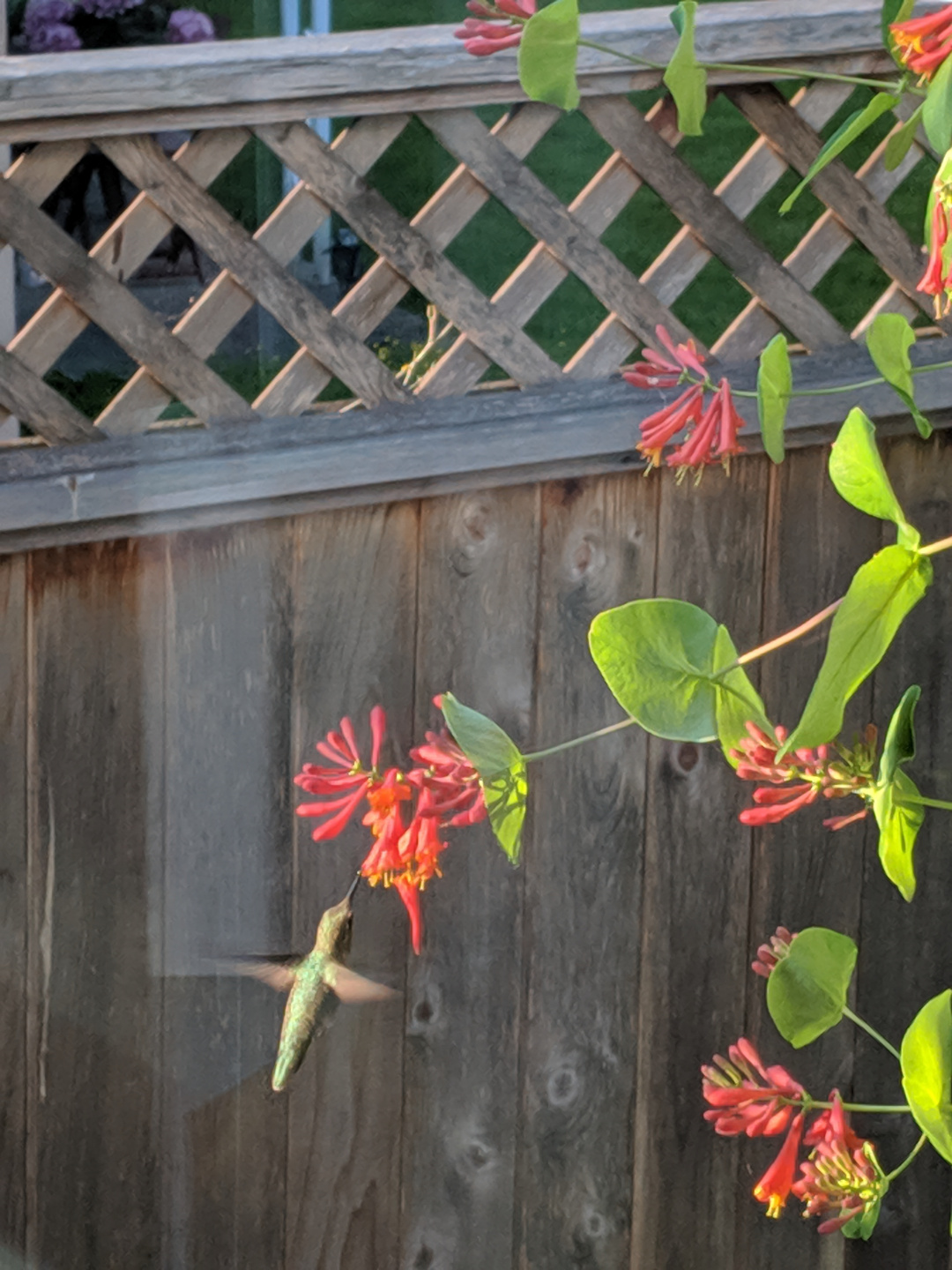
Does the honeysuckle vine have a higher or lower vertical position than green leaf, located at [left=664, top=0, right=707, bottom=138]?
lower

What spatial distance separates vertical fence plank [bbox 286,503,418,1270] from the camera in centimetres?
106

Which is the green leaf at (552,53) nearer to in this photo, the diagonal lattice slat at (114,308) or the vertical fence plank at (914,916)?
the diagonal lattice slat at (114,308)

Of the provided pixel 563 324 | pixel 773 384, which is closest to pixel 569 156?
pixel 563 324

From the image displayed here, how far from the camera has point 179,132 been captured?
100 centimetres

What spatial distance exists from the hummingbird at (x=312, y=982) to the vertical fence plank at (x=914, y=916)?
1.52 feet

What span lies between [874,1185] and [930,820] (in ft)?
2.47

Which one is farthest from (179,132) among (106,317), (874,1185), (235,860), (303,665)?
(874,1185)

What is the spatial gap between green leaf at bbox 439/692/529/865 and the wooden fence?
0.47 metres

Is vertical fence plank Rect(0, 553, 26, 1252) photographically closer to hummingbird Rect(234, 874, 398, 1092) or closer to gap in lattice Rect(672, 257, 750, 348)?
hummingbird Rect(234, 874, 398, 1092)

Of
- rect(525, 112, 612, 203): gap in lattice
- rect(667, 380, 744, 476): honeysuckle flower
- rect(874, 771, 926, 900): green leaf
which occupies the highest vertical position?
rect(525, 112, 612, 203): gap in lattice

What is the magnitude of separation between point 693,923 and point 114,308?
0.66 m

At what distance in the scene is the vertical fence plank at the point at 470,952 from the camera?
1.08 meters

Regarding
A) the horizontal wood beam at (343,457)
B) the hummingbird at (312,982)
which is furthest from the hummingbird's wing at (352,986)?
the horizontal wood beam at (343,457)

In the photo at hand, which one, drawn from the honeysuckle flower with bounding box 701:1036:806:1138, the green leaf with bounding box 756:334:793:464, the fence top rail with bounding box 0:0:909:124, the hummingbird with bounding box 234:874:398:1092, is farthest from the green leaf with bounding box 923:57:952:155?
the hummingbird with bounding box 234:874:398:1092
